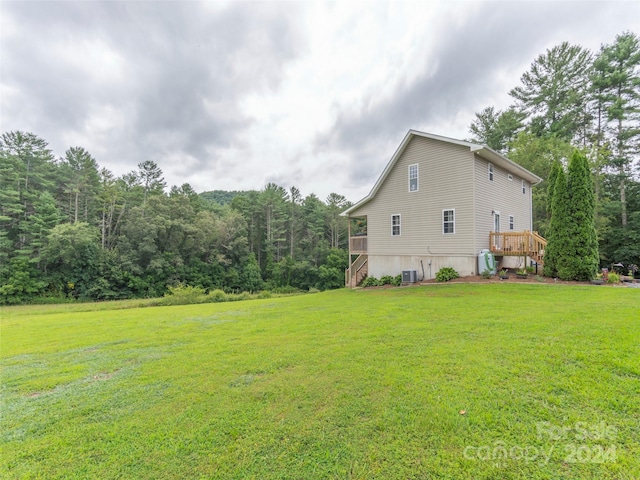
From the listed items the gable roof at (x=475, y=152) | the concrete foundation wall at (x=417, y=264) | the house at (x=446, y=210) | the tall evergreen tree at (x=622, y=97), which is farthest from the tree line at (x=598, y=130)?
the concrete foundation wall at (x=417, y=264)

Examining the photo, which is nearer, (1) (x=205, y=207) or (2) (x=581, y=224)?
(2) (x=581, y=224)

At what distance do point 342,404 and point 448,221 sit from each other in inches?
466

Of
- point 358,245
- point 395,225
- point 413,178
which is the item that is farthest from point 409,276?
point 413,178

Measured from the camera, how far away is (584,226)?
1018 centimetres

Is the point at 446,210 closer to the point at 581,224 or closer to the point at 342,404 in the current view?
the point at 581,224

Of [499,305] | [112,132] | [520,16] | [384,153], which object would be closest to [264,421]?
[499,305]

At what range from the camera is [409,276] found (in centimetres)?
1319

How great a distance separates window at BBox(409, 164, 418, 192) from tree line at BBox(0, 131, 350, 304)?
2160 cm

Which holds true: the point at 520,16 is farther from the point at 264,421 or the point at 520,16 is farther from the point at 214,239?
the point at 214,239

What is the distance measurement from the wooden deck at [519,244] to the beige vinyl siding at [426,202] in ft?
5.17

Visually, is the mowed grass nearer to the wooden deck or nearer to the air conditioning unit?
the wooden deck

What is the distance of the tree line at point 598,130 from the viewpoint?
18.2 m

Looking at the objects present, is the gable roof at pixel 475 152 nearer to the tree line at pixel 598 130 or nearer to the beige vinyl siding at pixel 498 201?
the beige vinyl siding at pixel 498 201

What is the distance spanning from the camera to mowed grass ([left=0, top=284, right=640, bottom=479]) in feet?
6.60
